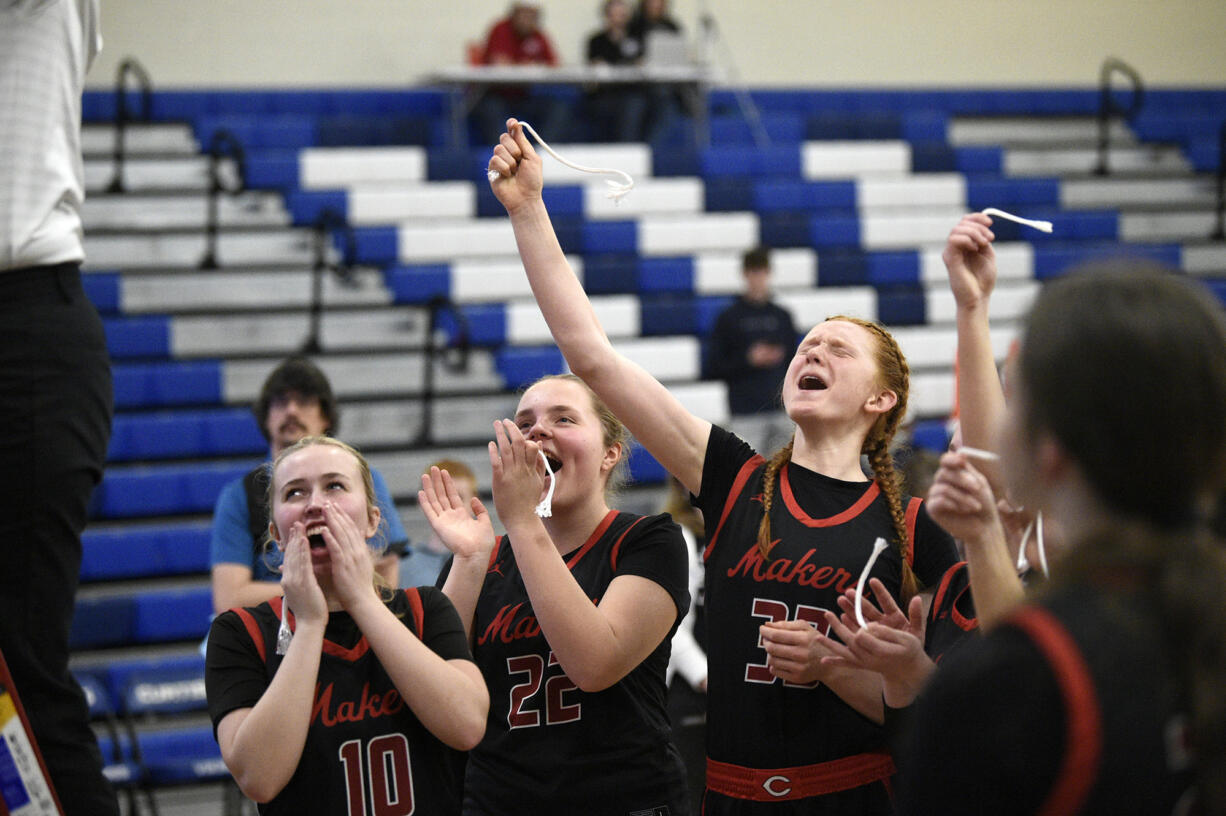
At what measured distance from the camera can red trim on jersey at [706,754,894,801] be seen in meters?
2.22

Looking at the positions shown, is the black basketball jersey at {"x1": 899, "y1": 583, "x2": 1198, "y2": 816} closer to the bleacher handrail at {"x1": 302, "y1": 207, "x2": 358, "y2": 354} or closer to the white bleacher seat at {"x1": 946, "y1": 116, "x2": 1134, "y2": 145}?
the bleacher handrail at {"x1": 302, "y1": 207, "x2": 358, "y2": 354}

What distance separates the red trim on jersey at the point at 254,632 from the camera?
210cm

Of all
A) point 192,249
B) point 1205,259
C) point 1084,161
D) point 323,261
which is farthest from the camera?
point 1084,161

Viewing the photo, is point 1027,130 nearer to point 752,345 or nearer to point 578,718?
point 752,345

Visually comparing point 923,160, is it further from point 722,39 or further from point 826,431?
point 826,431

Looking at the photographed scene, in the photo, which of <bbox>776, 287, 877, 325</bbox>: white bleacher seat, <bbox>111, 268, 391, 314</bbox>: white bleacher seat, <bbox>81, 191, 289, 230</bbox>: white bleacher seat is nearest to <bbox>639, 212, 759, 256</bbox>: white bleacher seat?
<bbox>776, 287, 877, 325</bbox>: white bleacher seat

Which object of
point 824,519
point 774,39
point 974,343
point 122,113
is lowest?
point 824,519

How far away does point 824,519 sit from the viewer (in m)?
2.35

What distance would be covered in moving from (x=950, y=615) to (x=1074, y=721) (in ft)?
3.43

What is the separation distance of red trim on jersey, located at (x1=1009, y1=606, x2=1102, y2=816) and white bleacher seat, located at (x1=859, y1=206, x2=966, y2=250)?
854 cm

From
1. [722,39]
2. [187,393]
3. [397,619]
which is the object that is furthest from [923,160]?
[397,619]

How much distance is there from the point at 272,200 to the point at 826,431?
686cm

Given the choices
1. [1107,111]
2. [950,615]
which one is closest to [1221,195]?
[1107,111]

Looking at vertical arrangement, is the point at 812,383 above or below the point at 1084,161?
below
